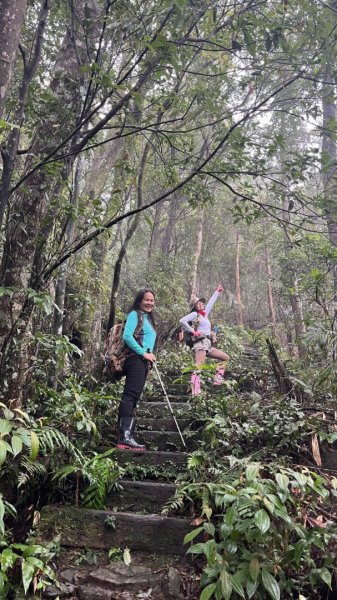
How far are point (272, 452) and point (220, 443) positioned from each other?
1.88 ft

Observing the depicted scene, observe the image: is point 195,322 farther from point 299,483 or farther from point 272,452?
point 299,483

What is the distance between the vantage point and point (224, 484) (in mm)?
3492

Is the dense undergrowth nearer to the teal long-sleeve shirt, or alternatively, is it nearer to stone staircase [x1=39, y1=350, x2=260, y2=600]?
stone staircase [x1=39, y1=350, x2=260, y2=600]

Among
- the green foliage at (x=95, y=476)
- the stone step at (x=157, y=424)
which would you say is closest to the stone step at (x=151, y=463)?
the green foliage at (x=95, y=476)

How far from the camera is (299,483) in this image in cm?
325

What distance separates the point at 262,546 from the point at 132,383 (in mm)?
2551

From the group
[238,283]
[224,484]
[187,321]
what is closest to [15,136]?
[224,484]

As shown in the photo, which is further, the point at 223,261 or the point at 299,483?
the point at 223,261

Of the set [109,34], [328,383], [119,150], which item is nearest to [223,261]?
[119,150]

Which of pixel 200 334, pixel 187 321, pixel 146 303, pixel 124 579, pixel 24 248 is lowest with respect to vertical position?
pixel 124 579

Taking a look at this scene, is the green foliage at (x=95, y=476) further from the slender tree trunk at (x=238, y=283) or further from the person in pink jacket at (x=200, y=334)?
the slender tree trunk at (x=238, y=283)

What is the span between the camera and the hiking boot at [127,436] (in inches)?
199

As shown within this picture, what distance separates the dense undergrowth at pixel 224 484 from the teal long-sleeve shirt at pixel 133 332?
0.74 meters

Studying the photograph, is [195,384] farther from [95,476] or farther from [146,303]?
[95,476]
